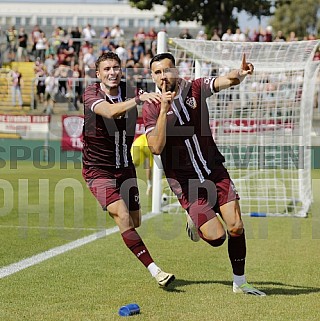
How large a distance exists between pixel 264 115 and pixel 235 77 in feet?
23.0

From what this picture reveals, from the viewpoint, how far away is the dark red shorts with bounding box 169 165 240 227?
6844mm

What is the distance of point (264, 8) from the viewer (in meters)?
37.0

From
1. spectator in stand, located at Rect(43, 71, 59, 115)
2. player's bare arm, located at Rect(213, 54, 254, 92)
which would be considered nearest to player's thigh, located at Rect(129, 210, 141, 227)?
player's bare arm, located at Rect(213, 54, 254, 92)

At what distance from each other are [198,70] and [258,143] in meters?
1.88

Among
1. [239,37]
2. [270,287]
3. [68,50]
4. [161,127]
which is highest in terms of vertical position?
[239,37]

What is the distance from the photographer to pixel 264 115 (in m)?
13.6

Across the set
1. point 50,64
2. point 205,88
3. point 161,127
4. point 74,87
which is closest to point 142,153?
point 205,88

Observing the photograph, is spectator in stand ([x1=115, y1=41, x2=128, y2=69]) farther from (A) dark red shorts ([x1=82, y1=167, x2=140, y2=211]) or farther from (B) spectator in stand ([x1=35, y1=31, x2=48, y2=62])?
(A) dark red shorts ([x1=82, y1=167, x2=140, y2=211])

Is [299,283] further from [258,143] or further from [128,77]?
[128,77]

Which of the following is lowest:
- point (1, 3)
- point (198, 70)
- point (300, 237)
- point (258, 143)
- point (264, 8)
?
point (300, 237)

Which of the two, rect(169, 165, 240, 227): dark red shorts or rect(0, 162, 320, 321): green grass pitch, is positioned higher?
rect(169, 165, 240, 227): dark red shorts

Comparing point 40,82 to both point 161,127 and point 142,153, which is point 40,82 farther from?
point 161,127

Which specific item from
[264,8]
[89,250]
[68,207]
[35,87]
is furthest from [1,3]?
[89,250]

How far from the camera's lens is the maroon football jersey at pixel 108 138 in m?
7.15
